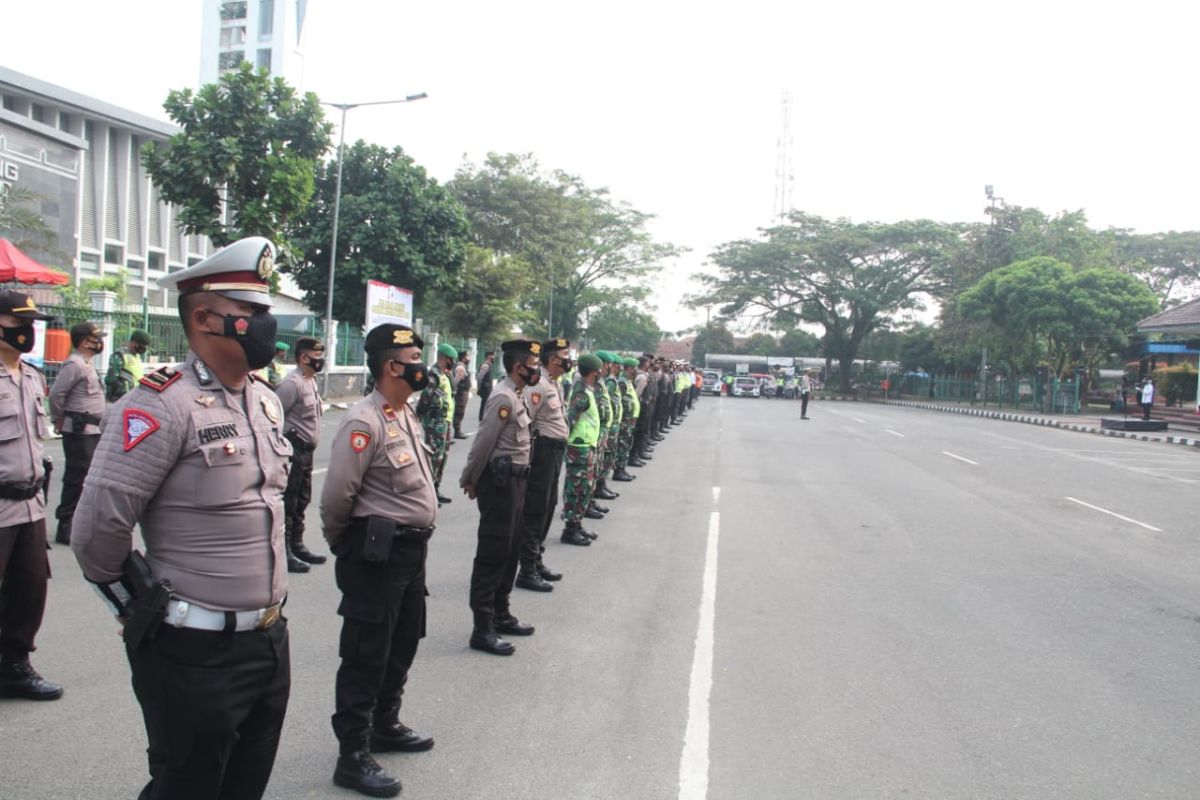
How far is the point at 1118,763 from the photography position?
157 inches

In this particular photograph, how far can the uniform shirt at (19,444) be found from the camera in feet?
13.4

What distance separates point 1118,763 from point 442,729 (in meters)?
2.98

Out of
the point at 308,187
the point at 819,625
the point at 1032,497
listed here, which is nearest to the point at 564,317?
the point at 308,187

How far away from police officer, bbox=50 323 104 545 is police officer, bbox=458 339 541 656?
376 centimetres

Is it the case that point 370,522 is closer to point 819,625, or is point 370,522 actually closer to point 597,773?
point 597,773

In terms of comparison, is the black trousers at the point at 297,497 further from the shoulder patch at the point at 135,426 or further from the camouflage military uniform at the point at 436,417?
the shoulder patch at the point at 135,426

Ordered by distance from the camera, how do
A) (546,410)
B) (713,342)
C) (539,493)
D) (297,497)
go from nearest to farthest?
(539,493)
(546,410)
(297,497)
(713,342)

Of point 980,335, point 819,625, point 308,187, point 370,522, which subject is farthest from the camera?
point 980,335

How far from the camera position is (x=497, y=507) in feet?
17.3

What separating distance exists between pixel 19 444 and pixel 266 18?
73347mm

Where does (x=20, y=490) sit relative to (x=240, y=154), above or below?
below

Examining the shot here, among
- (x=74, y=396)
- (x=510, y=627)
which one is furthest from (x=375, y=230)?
(x=510, y=627)

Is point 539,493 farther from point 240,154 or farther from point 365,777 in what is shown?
point 240,154

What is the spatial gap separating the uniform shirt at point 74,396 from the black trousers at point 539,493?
372cm
